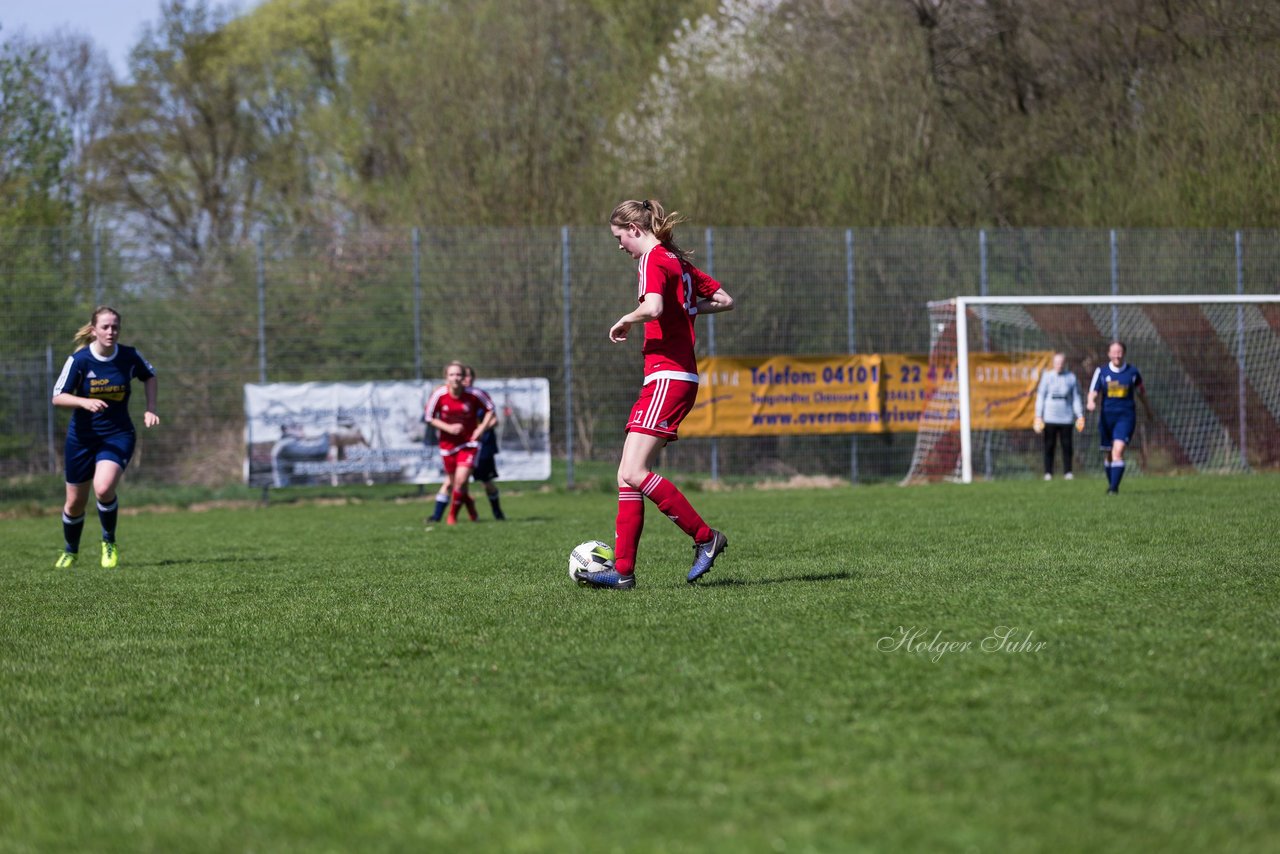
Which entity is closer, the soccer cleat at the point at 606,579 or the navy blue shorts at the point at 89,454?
the soccer cleat at the point at 606,579

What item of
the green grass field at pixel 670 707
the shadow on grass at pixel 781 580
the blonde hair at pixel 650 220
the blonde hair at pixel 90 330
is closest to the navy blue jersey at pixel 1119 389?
the green grass field at pixel 670 707

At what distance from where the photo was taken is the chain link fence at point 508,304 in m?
20.2

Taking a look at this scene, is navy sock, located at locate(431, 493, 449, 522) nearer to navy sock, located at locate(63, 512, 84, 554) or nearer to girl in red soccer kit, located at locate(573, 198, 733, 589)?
navy sock, located at locate(63, 512, 84, 554)

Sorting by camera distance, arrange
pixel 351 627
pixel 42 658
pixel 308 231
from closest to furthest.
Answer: pixel 42 658, pixel 351 627, pixel 308 231

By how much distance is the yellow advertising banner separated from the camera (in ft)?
69.8

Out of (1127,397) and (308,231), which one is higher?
(308,231)

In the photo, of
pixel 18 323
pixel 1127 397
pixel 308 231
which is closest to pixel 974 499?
pixel 1127 397

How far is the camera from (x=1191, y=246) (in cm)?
2284

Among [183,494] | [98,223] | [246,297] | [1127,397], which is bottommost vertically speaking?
[183,494]

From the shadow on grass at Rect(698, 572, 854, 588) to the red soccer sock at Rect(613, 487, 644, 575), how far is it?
1.42 ft

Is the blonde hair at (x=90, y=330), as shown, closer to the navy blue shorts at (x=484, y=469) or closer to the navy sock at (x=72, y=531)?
the navy sock at (x=72, y=531)

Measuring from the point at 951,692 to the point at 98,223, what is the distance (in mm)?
35668

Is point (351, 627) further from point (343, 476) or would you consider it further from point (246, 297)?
point (246, 297)

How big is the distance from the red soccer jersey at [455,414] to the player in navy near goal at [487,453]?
14 centimetres
